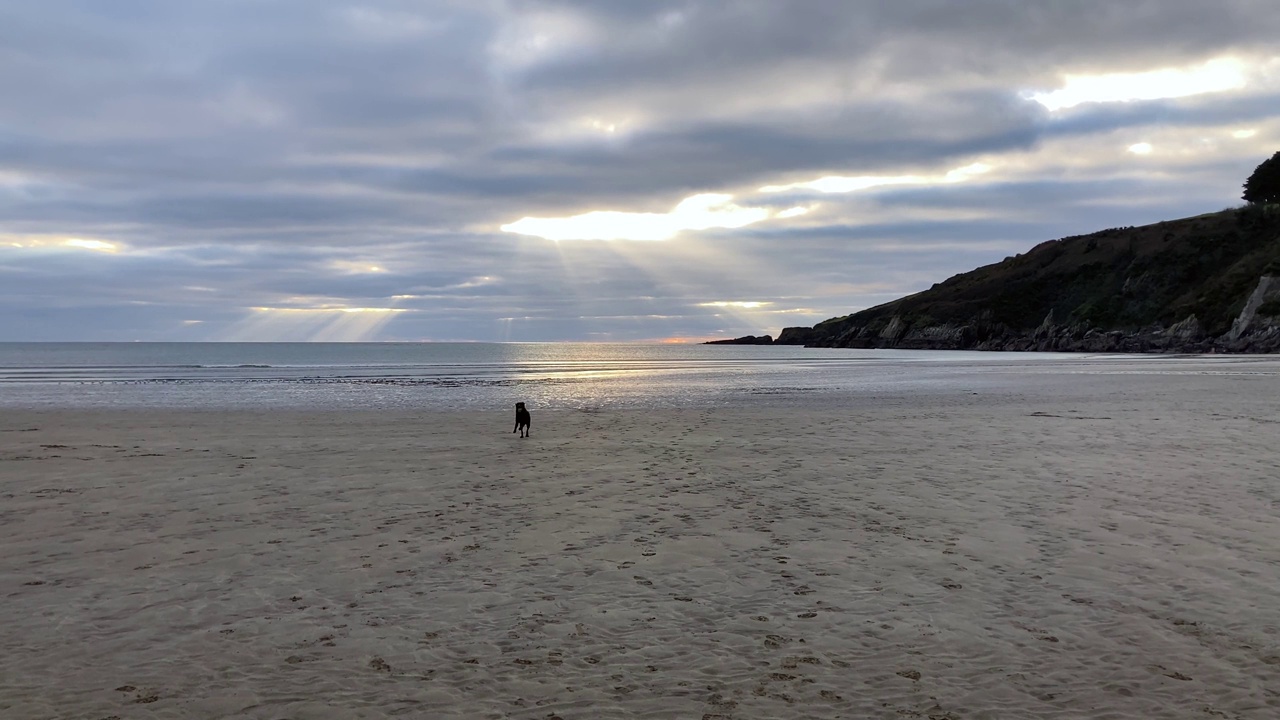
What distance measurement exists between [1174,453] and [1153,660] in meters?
13.1

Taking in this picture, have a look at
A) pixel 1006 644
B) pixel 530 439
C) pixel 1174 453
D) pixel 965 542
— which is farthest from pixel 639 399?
pixel 1006 644

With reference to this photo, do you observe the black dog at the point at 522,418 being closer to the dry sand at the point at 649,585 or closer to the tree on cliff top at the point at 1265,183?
the dry sand at the point at 649,585

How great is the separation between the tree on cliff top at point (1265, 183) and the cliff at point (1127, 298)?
2971mm

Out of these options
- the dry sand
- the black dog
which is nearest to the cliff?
the black dog

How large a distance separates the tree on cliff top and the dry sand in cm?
18069

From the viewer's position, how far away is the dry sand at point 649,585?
563 cm

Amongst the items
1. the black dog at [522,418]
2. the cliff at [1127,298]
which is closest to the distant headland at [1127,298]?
the cliff at [1127,298]

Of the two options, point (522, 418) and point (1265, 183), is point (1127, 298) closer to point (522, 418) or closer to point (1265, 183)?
point (1265, 183)

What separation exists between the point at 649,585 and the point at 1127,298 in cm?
17261

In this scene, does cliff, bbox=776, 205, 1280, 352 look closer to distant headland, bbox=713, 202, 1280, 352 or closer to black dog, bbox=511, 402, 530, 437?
distant headland, bbox=713, 202, 1280, 352

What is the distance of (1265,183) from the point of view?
156m

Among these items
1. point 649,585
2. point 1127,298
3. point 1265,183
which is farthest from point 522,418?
point 1265,183

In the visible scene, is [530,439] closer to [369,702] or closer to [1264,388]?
[369,702]

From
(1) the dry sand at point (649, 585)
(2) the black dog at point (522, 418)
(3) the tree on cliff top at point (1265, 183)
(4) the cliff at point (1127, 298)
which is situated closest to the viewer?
(1) the dry sand at point (649, 585)
